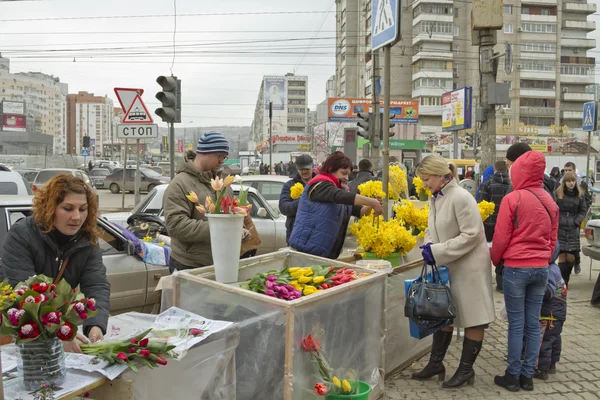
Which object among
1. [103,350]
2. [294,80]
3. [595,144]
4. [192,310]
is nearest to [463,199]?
[192,310]

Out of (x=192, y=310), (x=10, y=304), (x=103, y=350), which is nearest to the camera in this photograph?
(x=10, y=304)

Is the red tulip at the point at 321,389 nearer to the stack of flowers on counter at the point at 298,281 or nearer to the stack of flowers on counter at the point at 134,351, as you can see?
the stack of flowers on counter at the point at 298,281

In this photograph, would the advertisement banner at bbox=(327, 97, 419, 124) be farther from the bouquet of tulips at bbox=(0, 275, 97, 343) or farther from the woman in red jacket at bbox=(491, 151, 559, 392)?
the bouquet of tulips at bbox=(0, 275, 97, 343)

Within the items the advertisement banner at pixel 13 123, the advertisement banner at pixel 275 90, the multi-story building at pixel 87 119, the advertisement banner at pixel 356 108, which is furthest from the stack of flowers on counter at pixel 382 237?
the multi-story building at pixel 87 119

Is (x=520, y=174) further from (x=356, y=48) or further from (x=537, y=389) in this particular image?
(x=356, y=48)

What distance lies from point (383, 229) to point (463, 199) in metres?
0.81

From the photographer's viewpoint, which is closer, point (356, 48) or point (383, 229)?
point (383, 229)

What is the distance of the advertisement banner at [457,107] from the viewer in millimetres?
36688

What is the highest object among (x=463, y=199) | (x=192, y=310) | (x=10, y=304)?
(x=463, y=199)

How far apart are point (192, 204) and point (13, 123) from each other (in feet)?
364

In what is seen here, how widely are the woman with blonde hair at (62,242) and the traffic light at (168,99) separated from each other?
686 centimetres

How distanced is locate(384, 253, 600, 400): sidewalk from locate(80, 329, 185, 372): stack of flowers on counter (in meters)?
2.49

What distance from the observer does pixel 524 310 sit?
4551 millimetres

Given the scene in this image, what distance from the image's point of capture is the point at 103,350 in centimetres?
255
